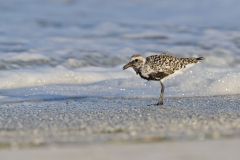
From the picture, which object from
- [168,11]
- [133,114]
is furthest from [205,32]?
[133,114]

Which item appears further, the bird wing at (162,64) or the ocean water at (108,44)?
the ocean water at (108,44)

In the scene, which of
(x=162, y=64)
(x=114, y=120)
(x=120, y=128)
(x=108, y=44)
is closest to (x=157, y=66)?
(x=162, y=64)

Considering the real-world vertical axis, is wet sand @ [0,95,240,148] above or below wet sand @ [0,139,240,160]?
above

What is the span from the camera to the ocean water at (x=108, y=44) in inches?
360

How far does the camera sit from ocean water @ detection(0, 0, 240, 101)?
30.0 ft

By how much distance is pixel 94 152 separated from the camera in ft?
16.6

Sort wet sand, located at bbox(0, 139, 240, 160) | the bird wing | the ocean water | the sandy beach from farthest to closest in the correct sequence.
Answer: the ocean water
the bird wing
the sandy beach
wet sand, located at bbox(0, 139, 240, 160)

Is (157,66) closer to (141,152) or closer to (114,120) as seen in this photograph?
(114,120)

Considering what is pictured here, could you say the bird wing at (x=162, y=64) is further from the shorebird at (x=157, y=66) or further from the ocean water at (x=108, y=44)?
the ocean water at (x=108, y=44)

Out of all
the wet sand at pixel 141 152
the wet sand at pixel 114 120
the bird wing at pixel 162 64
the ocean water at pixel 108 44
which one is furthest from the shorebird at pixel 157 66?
the wet sand at pixel 141 152

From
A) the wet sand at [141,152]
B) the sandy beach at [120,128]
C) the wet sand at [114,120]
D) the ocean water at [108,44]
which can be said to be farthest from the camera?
the ocean water at [108,44]

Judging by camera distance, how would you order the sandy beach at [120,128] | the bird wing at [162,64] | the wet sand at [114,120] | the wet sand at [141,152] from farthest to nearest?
1. the bird wing at [162,64]
2. the wet sand at [114,120]
3. the sandy beach at [120,128]
4. the wet sand at [141,152]

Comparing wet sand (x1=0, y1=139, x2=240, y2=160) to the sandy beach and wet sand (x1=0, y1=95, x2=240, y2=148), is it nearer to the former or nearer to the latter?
the sandy beach

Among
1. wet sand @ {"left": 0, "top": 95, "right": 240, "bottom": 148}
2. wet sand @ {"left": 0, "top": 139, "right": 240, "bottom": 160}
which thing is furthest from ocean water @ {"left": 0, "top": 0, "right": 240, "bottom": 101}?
wet sand @ {"left": 0, "top": 139, "right": 240, "bottom": 160}
